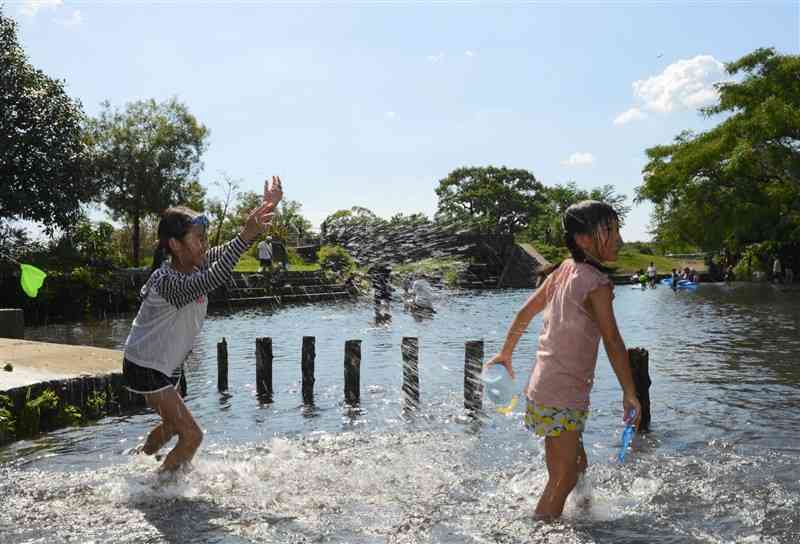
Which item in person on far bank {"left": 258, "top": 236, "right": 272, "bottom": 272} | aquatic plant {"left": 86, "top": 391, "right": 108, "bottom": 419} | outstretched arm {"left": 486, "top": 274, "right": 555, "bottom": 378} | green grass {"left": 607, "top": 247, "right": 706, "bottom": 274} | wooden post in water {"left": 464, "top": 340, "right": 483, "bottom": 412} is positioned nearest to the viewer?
outstretched arm {"left": 486, "top": 274, "right": 555, "bottom": 378}

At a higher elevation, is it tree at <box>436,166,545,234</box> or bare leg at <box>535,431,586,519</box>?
tree at <box>436,166,545,234</box>

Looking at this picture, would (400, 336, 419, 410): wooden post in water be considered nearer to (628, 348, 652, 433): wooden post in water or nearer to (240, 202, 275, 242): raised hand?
(628, 348, 652, 433): wooden post in water

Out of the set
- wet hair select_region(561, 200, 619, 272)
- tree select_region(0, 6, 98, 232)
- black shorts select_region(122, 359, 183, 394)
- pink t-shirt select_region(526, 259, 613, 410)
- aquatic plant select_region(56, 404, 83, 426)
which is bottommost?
aquatic plant select_region(56, 404, 83, 426)

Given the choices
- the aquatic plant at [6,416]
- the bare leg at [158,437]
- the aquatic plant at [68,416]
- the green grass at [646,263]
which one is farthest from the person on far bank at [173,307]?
the green grass at [646,263]

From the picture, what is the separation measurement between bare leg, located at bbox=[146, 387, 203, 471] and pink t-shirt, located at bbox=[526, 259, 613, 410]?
8.73ft

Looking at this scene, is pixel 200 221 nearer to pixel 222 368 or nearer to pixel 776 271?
pixel 222 368

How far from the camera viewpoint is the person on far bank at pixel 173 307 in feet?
18.2

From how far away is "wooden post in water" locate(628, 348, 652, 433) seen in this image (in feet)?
31.1

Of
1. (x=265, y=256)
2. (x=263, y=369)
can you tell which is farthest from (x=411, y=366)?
(x=265, y=256)

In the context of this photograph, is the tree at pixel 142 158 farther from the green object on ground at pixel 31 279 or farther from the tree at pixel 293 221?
the green object on ground at pixel 31 279

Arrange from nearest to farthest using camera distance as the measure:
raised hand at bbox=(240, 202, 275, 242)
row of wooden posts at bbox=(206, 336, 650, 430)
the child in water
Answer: the child in water < raised hand at bbox=(240, 202, 275, 242) < row of wooden posts at bbox=(206, 336, 650, 430)

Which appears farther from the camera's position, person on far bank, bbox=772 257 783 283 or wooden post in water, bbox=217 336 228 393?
person on far bank, bbox=772 257 783 283

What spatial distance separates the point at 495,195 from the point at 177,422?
107 metres

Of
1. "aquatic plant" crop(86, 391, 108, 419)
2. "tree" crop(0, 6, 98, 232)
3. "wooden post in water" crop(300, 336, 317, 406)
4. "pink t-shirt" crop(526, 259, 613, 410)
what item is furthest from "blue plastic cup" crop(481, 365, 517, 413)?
"tree" crop(0, 6, 98, 232)
